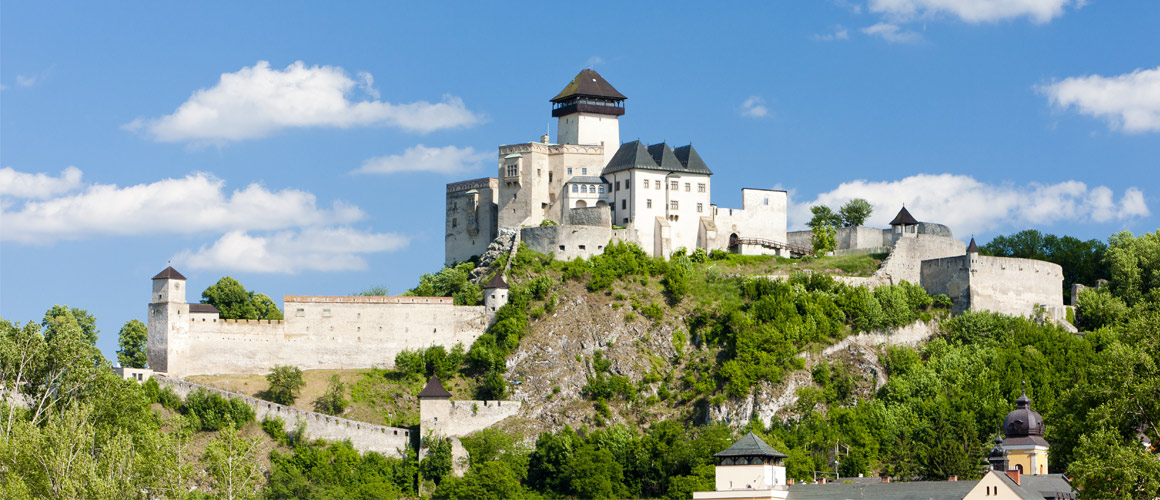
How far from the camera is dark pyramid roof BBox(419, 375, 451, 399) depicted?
9062cm

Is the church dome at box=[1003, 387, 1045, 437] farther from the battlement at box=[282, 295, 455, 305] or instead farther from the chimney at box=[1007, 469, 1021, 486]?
the battlement at box=[282, 295, 455, 305]

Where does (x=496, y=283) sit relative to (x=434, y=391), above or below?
above

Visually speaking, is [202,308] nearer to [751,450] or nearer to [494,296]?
[494,296]

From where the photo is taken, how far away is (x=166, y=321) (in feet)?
309

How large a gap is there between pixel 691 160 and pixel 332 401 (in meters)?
27.9

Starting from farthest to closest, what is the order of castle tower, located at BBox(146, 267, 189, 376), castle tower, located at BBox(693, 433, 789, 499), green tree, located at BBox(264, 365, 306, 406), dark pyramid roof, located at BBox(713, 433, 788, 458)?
castle tower, located at BBox(146, 267, 189, 376) → green tree, located at BBox(264, 365, 306, 406) → dark pyramid roof, located at BBox(713, 433, 788, 458) → castle tower, located at BBox(693, 433, 789, 499)

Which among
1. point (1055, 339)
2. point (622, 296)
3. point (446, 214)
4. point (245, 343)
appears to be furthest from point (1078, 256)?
point (245, 343)

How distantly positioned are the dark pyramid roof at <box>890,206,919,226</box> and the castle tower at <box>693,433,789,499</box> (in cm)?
2915

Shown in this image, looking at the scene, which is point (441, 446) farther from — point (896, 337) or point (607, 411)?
point (896, 337)

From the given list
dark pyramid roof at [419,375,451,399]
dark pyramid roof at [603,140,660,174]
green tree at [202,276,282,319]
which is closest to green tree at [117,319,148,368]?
green tree at [202,276,282,319]

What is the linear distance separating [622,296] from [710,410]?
375 inches

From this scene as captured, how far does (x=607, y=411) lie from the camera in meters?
93.2

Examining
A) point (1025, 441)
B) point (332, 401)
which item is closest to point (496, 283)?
point (332, 401)

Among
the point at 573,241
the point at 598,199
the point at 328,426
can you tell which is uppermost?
the point at 598,199
